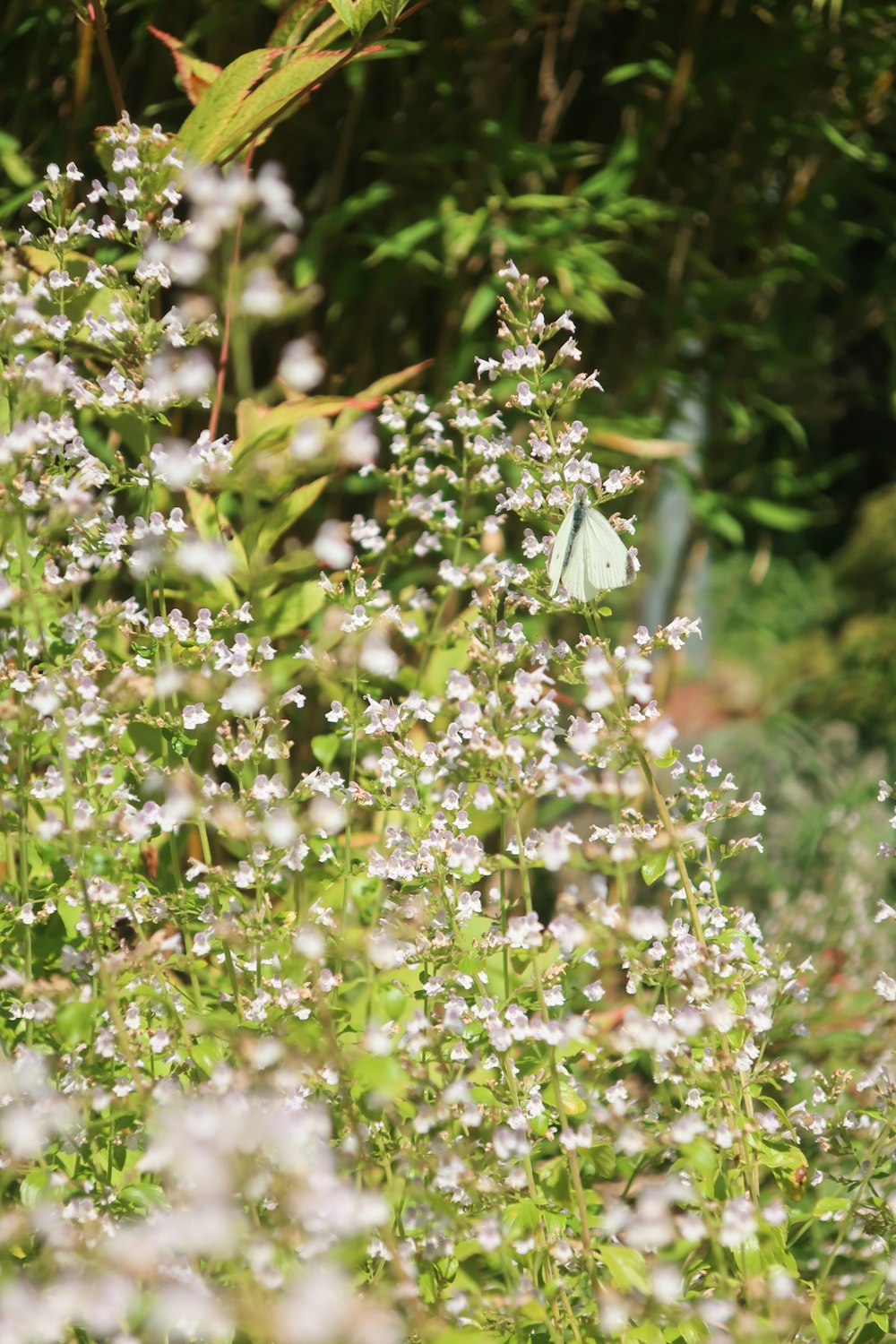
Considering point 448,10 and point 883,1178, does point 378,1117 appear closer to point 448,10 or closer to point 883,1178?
point 883,1178

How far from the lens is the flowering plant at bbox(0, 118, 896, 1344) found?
646 millimetres

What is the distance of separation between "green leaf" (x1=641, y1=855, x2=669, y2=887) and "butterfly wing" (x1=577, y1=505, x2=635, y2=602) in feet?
0.71

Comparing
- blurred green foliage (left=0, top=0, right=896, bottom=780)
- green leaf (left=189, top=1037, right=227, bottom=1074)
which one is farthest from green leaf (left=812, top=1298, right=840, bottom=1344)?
blurred green foliage (left=0, top=0, right=896, bottom=780)

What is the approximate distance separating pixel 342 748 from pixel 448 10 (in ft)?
3.60

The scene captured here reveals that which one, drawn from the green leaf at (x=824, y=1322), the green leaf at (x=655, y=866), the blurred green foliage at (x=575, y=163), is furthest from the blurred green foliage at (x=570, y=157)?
the green leaf at (x=824, y=1322)

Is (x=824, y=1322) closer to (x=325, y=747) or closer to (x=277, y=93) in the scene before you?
(x=325, y=747)

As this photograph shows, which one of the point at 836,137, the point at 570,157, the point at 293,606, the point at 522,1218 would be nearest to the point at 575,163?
the point at 570,157

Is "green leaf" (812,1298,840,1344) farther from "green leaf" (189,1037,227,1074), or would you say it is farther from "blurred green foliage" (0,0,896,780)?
"blurred green foliage" (0,0,896,780)

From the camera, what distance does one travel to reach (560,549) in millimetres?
973

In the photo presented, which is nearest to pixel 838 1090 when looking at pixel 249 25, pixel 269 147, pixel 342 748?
pixel 342 748

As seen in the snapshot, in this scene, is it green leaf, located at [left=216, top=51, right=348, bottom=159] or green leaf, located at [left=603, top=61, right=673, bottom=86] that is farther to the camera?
green leaf, located at [left=603, top=61, right=673, bottom=86]

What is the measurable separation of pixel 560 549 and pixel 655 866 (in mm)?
263

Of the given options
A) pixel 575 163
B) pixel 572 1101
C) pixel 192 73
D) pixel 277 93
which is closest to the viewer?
pixel 572 1101

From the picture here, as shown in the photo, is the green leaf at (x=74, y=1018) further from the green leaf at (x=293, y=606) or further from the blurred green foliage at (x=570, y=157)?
the blurred green foliage at (x=570, y=157)
